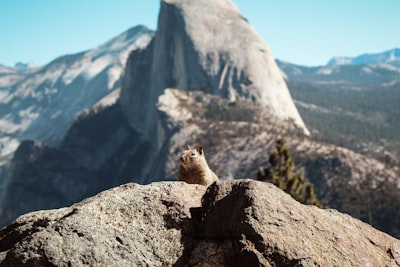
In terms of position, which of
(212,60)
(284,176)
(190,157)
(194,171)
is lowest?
(284,176)

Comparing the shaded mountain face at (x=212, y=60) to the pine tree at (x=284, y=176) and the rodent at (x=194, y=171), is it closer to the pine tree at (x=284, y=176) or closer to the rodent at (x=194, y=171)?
the pine tree at (x=284, y=176)

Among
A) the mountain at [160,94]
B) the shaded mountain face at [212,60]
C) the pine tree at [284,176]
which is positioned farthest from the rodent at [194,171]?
the shaded mountain face at [212,60]

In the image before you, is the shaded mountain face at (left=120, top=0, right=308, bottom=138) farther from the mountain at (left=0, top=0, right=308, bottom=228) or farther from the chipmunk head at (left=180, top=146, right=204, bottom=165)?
the chipmunk head at (left=180, top=146, right=204, bottom=165)

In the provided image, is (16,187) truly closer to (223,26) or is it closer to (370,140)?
(223,26)

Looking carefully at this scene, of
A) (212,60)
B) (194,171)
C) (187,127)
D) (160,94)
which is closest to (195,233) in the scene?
(194,171)

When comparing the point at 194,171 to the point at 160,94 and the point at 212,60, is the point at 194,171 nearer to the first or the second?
the point at 212,60

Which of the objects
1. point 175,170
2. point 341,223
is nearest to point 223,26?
point 175,170
